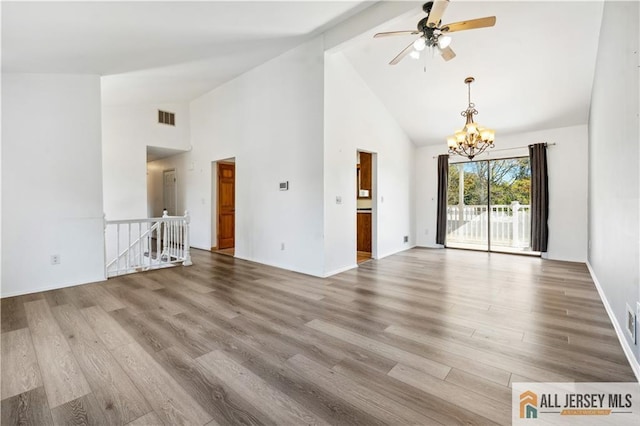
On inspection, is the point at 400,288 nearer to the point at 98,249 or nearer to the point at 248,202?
the point at 248,202

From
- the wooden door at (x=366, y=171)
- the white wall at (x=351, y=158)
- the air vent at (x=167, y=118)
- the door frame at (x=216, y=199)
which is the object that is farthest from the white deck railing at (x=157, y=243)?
the wooden door at (x=366, y=171)

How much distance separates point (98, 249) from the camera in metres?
3.91

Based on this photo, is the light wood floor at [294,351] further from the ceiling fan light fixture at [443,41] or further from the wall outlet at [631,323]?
the ceiling fan light fixture at [443,41]

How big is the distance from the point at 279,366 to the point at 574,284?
4164 millimetres

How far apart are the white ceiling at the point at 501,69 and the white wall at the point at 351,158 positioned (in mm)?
332

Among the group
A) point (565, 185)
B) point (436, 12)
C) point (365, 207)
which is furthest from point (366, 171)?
point (565, 185)

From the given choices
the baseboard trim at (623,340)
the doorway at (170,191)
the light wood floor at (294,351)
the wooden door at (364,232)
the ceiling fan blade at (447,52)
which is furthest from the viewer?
the doorway at (170,191)

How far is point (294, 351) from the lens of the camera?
206 centimetres

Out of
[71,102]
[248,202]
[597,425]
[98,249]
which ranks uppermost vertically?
[71,102]

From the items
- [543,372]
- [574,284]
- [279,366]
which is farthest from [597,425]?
[574,284]

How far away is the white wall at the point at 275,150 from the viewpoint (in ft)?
13.8

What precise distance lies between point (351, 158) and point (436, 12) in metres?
2.50

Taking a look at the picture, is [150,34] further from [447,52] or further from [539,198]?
[539,198]

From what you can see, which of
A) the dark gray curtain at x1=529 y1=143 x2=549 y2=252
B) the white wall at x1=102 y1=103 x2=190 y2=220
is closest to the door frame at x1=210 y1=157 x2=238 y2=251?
Result: the white wall at x1=102 y1=103 x2=190 y2=220
